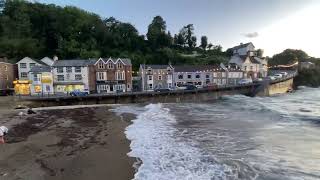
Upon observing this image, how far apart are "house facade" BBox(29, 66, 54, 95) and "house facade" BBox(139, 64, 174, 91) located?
22.1 meters

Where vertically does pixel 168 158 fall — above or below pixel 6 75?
below

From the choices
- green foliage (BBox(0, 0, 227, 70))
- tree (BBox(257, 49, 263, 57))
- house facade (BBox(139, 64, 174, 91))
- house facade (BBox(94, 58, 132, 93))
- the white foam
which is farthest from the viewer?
tree (BBox(257, 49, 263, 57))

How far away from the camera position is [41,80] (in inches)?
2776

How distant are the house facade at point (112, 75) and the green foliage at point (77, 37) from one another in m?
23.0

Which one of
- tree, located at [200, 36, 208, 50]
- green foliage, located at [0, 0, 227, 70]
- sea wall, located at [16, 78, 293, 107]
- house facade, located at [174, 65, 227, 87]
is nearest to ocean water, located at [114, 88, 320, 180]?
sea wall, located at [16, 78, 293, 107]

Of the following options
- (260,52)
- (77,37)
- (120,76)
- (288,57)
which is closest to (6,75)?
(120,76)

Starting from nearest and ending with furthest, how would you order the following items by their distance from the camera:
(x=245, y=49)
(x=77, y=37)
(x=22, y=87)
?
(x=22, y=87), (x=77, y=37), (x=245, y=49)

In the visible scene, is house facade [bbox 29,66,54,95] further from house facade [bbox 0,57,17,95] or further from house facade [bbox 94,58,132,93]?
house facade [bbox 94,58,132,93]

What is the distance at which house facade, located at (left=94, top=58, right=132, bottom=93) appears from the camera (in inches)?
2994

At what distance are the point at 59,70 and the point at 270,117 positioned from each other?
4908cm

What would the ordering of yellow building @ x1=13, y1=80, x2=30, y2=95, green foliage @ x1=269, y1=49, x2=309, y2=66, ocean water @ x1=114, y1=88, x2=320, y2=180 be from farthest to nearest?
1. green foliage @ x1=269, y1=49, x2=309, y2=66
2. yellow building @ x1=13, y1=80, x2=30, y2=95
3. ocean water @ x1=114, y1=88, x2=320, y2=180

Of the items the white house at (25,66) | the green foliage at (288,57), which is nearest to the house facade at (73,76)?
the white house at (25,66)

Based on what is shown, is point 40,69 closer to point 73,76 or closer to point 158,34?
point 73,76

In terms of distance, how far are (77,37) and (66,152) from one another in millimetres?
94333
